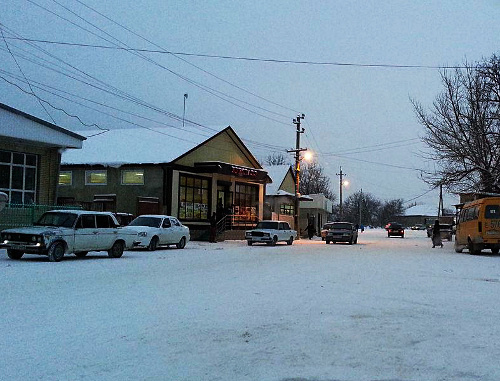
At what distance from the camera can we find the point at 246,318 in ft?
28.1

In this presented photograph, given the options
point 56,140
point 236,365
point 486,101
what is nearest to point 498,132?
point 486,101

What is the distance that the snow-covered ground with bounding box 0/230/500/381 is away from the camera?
19.1ft

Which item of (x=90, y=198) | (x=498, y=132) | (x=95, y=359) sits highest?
(x=498, y=132)

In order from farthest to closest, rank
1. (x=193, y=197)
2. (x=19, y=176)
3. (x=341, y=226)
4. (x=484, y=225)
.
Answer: (x=341, y=226) < (x=193, y=197) < (x=484, y=225) < (x=19, y=176)

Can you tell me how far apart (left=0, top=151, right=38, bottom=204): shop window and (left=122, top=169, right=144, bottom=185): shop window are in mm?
11079

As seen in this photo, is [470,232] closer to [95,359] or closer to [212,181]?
[212,181]

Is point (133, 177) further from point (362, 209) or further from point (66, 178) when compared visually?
point (362, 209)

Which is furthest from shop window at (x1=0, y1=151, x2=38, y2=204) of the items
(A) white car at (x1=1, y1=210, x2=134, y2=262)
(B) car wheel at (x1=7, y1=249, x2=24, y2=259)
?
(B) car wheel at (x1=7, y1=249, x2=24, y2=259)

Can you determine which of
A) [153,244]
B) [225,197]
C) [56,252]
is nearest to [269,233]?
[225,197]

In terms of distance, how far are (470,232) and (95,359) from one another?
25.4m

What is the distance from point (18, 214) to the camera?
76.7 ft

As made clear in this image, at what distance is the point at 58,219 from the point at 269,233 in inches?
696

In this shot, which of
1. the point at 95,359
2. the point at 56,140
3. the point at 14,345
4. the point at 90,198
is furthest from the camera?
the point at 90,198

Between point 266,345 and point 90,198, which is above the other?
point 90,198
